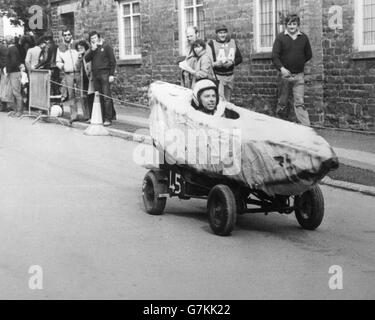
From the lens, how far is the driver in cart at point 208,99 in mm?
9805

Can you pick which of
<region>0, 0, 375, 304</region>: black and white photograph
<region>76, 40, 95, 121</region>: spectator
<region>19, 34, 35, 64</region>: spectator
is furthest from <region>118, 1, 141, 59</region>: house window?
<region>76, 40, 95, 121</region>: spectator

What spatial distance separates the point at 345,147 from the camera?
1520cm

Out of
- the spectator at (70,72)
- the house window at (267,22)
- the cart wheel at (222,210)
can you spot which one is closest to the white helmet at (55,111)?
the spectator at (70,72)

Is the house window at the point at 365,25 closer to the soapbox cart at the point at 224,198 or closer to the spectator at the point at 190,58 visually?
the spectator at the point at 190,58

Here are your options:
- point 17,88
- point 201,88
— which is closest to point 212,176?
point 201,88

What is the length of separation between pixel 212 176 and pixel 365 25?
8.88 metres

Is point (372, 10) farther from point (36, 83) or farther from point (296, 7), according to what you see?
point (36, 83)

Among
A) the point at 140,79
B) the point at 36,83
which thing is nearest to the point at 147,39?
the point at 140,79

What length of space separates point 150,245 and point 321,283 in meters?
2.00

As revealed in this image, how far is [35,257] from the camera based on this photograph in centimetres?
809

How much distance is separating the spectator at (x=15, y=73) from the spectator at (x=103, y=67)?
3.65 metres

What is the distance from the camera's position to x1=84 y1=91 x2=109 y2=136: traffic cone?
18219mm

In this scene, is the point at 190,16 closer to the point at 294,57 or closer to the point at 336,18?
the point at 336,18

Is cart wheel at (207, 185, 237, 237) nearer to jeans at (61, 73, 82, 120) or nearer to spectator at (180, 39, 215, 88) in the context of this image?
spectator at (180, 39, 215, 88)
